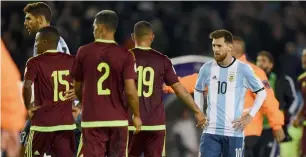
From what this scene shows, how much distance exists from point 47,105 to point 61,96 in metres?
0.16

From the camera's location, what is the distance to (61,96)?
920cm

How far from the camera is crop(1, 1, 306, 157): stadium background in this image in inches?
681

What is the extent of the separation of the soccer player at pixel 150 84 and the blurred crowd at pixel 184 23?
6.96m

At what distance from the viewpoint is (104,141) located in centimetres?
855

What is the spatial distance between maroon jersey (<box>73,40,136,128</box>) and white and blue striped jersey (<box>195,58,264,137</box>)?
1357mm

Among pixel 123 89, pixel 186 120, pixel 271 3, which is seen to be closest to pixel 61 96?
pixel 123 89

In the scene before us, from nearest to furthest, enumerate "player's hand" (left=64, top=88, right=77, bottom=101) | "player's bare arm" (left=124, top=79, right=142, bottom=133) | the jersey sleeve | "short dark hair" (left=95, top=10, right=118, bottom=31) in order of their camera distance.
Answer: "player's bare arm" (left=124, top=79, right=142, bottom=133) → "short dark hair" (left=95, top=10, right=118, bottom=31) → "player's hand" (left=64, top=88, right=77, bottom=101) → the jersey sleeve

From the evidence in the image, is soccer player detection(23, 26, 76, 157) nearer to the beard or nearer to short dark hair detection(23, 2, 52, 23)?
short dark hair detection(23, 2, 52, 23)

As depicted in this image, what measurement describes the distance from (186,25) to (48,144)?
9.51 m

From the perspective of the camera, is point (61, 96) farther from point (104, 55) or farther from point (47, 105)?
point (104, 55)

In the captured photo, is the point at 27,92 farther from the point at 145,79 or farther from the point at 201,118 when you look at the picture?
the point at 201,118

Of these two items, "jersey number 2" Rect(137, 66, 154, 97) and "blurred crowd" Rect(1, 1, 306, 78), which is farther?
"blurred crowd" Rect(1, 1, 306, 78)

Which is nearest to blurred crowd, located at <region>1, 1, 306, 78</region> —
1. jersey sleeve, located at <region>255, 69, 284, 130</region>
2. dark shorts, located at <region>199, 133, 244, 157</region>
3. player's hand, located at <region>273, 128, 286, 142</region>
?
jersey sleeve, located at <region>255, 69, 284, 130</region>

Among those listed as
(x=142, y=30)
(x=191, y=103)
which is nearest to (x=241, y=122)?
(x=191, y=103)
